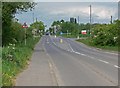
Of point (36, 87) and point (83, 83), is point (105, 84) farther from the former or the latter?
point (36, 87)

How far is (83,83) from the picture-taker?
16188mm

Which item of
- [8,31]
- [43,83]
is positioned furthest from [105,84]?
[8,31]

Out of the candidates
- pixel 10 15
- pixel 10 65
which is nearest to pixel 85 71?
pixel 10 65

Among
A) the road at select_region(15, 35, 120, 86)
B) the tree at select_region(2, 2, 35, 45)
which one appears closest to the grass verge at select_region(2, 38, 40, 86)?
the road at select_region(15, 35, 120, 86)

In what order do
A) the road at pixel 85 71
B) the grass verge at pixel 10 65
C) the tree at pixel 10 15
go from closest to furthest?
the grass verge at pixel 10 65 → the road at pixel 85 71 → the tree at pixel 10 15

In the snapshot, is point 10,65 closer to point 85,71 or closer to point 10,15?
point 85,71

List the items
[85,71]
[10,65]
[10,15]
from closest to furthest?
1. [10,65]
2. [85,71]
3. [10,15]

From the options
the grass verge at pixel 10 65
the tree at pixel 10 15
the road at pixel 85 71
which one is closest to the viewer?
the grass verge at pixel 10 65

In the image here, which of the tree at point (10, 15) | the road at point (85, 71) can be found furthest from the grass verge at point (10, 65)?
the tree at point (10, 15)

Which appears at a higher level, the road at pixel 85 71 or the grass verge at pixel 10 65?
the grass verge at pixel 10 65

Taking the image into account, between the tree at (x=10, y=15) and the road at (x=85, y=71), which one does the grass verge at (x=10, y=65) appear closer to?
the road at (x=85, y=71)

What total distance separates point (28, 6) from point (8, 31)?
495cm

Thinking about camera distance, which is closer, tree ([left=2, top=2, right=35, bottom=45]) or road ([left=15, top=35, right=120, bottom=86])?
road ([left=15, top=35, right=120, bottom=86])

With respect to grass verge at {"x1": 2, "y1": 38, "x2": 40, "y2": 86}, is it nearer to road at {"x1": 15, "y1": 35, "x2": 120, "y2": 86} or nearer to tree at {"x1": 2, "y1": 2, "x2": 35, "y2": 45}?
road at {"x1": 15, "y1": 35, "x2": 120, "y2": 86}
